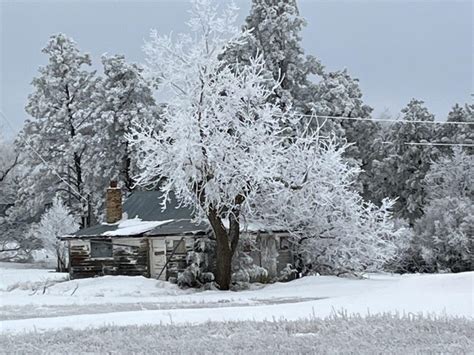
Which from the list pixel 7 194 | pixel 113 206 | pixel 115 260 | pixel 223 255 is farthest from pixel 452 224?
pixel 7 194

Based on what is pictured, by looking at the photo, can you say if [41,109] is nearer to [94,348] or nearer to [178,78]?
[178,78]

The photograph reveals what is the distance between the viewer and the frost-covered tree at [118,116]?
159 feet

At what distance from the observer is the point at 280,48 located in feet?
159

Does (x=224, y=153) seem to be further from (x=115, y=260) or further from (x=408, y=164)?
(x=408, y=164)

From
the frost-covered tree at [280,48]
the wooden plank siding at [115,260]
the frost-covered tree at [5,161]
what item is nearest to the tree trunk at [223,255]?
the wooden plank siding at [115,260]

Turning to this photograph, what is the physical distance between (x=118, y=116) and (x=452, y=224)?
2173 cm

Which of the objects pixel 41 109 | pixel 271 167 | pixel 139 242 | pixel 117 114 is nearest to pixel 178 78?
pixel 271 167

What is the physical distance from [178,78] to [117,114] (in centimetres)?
1999

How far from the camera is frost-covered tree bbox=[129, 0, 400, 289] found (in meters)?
28.5

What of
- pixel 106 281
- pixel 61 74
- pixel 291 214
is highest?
pixel 61 74

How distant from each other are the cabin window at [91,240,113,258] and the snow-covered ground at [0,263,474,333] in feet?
7.69

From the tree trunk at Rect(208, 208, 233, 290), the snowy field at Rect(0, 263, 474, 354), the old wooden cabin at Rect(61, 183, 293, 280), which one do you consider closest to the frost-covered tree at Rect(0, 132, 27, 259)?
the old wooden cabin at Rect(61, 183, 293, 280)

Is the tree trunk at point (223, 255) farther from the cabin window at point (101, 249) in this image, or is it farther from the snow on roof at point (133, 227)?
the cabin window at point (101, 249)

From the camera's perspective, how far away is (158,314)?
14.2 m
